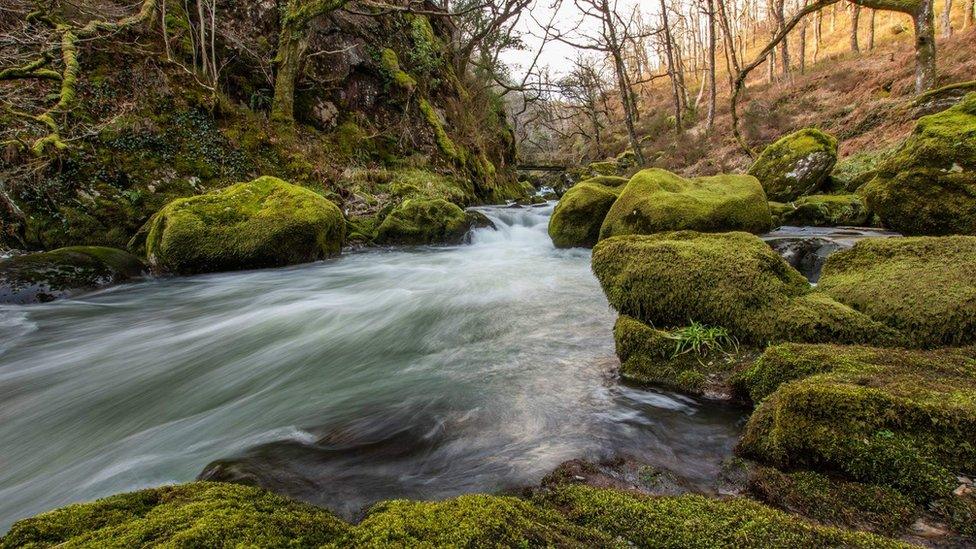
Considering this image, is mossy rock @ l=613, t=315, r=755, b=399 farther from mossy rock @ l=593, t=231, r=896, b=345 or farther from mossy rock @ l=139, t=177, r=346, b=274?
mossy rock @ l=139, t=177, r=346, b=274

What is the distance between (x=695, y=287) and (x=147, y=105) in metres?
12.4

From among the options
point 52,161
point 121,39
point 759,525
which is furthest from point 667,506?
point 121,39

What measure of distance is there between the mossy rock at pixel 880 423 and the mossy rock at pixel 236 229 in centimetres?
794

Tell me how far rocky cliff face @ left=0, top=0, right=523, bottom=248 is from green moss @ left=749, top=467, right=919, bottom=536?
11.0 m

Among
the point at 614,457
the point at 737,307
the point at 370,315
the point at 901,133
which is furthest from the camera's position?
the point at 901,133

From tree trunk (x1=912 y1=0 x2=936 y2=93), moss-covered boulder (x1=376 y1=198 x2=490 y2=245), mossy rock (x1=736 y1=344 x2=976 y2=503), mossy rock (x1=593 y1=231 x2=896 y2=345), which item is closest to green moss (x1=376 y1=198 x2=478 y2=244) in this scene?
moss-covered boulder (x1=376 y1=198 x2=490 y2=245)

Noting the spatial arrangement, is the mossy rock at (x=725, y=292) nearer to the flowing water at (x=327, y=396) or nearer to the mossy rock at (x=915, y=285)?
the mossy rock at (x=915, y=285)

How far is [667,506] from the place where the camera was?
158cm

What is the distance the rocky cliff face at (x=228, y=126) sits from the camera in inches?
331

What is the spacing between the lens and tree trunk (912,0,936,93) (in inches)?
398

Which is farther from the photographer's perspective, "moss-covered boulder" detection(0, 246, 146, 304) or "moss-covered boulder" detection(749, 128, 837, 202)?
"moss-covered boulder" detection(749, 128, 837, 202)

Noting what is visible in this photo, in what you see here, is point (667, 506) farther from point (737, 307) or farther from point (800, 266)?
point (800, 266)

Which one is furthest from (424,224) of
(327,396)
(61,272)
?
(327,396)

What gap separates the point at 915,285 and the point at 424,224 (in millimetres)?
9420
